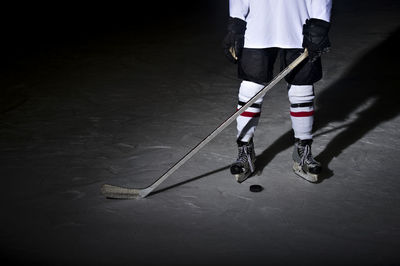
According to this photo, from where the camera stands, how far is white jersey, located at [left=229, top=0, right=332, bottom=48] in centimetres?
298

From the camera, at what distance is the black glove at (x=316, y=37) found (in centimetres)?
290

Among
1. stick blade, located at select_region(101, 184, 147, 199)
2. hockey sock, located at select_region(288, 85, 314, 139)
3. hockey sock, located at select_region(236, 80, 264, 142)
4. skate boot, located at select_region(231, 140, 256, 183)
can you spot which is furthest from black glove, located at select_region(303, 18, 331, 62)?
stick blade, located at select_region(101, 184, 147, 199)

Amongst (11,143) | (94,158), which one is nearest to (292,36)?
(94,158)

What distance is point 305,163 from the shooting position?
3203mm

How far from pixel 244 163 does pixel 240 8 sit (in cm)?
80

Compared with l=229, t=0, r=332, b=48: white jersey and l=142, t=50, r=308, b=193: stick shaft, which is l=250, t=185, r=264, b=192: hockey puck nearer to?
l=142, t=50, r=308, b=193: stick shaft

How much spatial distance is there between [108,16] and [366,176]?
531 cm

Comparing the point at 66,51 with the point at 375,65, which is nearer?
the point at 375,65

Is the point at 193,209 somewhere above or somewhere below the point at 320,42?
below

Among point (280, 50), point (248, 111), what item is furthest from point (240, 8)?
point (248, 111)

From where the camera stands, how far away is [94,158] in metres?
3.54

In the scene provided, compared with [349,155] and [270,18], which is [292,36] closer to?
[270,18]

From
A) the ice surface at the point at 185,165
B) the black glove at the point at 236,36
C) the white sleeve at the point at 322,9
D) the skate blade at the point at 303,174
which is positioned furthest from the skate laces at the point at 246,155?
the white sleeve at the point at 322,9

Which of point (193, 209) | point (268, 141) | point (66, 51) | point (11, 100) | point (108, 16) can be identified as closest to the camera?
point (193, 209)
